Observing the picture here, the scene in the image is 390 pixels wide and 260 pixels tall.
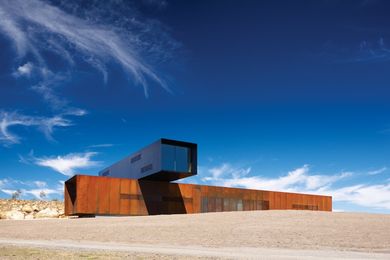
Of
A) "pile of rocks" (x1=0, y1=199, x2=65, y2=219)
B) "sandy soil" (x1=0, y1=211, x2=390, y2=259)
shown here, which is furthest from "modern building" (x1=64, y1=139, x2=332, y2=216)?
"pile of rocks" (x1=0, y1=199, x2=65, y2=219)

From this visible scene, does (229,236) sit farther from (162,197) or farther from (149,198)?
(162,197)

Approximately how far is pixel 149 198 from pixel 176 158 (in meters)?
6.74

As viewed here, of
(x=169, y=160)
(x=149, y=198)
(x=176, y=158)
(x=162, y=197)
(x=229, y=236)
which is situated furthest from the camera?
(x=162, y=197)

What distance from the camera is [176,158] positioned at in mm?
45594

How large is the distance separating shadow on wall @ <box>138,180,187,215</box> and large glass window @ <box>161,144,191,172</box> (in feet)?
18.8

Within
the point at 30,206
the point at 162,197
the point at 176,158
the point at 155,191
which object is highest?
the point at 176,158

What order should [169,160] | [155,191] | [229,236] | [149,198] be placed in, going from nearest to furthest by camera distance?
[229,236], [169,160], [149,198], [155,191]

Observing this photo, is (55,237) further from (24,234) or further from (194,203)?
(194,203)

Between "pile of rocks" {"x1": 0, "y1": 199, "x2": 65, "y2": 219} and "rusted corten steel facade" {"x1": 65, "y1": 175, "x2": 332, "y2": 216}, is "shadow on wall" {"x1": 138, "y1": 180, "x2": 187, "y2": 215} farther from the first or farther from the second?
"pile of rocks" {"x1": 0, "y1": 199, "x2": 65, "y2": 219}

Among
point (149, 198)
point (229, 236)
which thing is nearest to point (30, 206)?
point (149, 198)

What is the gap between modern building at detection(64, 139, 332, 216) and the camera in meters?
45.8

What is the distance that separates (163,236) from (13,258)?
10.2 m

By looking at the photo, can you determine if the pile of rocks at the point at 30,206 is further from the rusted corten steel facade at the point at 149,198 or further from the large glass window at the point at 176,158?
the large glass window at the point at 176,158

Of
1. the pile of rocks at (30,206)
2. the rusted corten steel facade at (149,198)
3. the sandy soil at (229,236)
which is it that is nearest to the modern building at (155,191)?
the rusted corten steel facade at (149,198)
